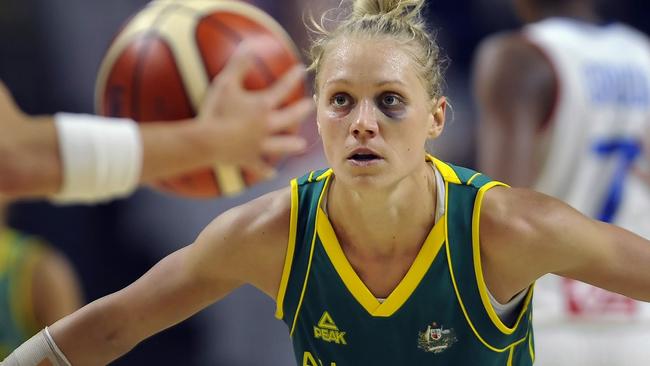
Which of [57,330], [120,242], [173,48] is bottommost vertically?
[120,242]

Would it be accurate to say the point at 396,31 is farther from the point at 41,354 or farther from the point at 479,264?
the point at 41,354

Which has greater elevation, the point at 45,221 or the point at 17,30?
the point at 17,30

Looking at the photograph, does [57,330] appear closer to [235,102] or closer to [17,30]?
[235,102]

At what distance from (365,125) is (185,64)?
1.40 meters

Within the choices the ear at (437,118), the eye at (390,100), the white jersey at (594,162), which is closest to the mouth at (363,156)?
the eye at (390,100)

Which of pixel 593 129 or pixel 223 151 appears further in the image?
pixel 593 129

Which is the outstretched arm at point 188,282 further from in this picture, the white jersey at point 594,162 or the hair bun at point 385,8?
the white jersey at point 594,162

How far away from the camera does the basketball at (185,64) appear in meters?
3.59

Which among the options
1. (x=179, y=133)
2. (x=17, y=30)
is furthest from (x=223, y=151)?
(x=17, y=30)

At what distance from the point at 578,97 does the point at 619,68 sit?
235mm

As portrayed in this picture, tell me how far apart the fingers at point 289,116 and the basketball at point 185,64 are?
0.03 metres

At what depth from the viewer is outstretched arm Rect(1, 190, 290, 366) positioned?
8.27ft

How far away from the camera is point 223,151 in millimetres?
3584

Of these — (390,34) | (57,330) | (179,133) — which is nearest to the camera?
(390,34)
